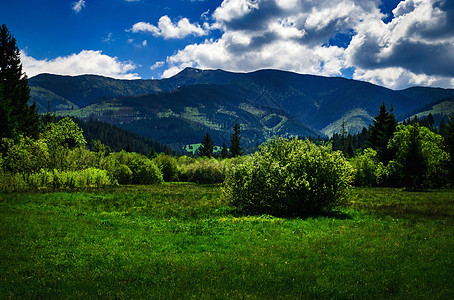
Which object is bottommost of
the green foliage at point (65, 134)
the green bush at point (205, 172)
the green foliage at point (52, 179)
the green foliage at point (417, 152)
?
the green bush at point (205, 172)

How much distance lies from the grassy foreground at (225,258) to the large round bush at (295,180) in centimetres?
249

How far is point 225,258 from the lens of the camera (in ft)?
38.1

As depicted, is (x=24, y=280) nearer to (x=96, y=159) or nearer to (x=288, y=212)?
(x=288, y=212)

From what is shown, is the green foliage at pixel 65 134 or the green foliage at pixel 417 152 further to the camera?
the green foliage at pixel 65 134

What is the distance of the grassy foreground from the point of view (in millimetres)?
8773

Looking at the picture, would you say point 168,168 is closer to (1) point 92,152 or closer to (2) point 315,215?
(1) point 92,152

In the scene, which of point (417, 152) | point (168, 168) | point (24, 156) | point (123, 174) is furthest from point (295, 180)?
point (168, 168)

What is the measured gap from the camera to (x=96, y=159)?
51.5m

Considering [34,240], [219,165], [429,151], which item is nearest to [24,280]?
[34,240]

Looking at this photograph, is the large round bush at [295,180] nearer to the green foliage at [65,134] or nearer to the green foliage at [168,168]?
the green foliage at [65,134]

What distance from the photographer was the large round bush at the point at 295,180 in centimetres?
2128

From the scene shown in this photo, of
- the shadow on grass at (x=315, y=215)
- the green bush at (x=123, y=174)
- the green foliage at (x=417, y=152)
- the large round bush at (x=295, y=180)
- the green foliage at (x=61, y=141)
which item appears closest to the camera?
the shadow on grass at (x=315, y=215)

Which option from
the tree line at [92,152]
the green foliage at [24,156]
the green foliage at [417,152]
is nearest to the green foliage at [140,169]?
the tree line at [92,152]

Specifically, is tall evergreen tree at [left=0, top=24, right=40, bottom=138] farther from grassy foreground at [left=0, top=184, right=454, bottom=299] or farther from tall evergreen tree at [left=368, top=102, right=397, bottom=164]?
tall evergreen tree at [left=368, top=102, right=397, bottom=164]
